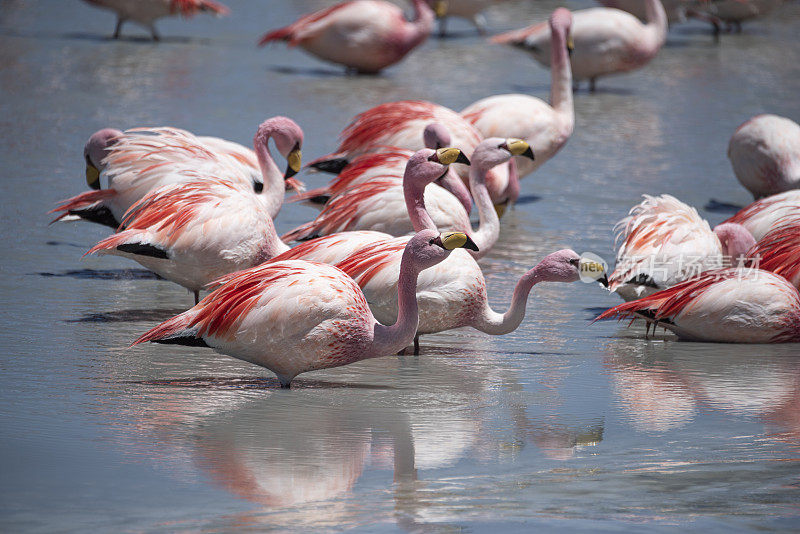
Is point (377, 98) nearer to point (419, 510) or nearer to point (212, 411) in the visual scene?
point (212, 411)

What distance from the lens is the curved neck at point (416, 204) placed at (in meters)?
6.06

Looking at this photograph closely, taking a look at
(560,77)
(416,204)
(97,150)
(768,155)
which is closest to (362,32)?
(560,77)

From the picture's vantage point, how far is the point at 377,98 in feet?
39.0

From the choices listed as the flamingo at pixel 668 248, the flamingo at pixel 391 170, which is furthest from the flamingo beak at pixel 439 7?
the flamingo at pixel 668 248

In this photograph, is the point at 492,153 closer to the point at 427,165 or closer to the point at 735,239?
the point at 427,165

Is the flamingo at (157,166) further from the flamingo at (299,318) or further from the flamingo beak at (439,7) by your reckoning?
the flamingo beak at (439,7)

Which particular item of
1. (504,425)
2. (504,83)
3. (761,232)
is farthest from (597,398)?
(504,83)

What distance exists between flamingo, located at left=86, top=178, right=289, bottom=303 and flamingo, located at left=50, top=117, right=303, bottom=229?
519 millimetres

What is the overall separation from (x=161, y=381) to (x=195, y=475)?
1144 millimetres

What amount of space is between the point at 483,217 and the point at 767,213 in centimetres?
160

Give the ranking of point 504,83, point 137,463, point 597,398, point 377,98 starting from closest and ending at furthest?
1. point 137,463
2. point 597,398
3. point 377,98
4. point 504,83

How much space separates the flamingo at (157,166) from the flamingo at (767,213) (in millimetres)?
2564

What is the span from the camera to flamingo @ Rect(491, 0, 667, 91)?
12062mm

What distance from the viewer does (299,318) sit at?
475 cm
